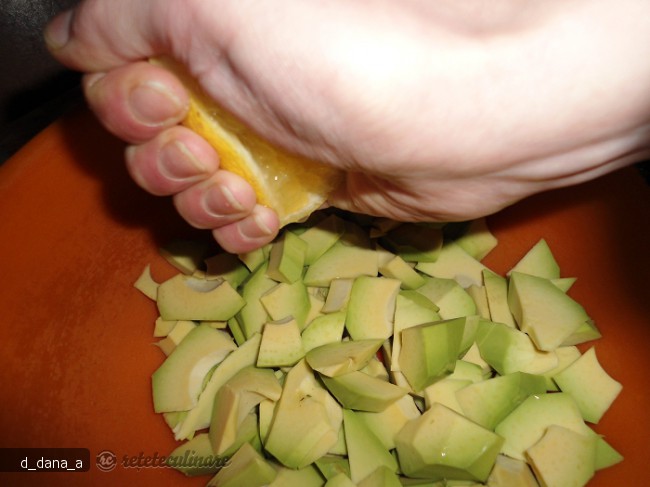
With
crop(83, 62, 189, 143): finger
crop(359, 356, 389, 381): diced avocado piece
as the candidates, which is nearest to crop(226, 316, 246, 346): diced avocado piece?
crop(359, 356, 389, 381): diced avocado piece

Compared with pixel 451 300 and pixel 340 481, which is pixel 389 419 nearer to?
pixel 340 481

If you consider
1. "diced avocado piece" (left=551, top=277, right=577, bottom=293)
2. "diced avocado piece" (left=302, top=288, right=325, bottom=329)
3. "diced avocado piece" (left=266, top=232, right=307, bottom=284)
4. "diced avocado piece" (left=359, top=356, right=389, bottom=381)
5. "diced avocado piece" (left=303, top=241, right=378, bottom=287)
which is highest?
"diced avocado piece" (left=266, top=232, right=307, bottom=284)

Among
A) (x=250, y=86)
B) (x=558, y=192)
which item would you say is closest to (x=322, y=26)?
(x=250, y=86)

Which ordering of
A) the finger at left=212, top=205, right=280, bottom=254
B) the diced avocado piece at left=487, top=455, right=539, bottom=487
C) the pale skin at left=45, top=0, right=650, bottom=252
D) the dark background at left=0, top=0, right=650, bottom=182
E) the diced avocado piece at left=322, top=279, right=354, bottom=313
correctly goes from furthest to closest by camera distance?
the dark background at left=0, top=0, right=650, bottom=182, the diced avocado piece at left=322, top=279, right=354, bottom=313, the diced avocado piece at left=487, top=455, right=539, bottom=487, the finger at left=212, top=205, right=280, bottom=254, the pale skin at left=45, top=0, right=650, bottom=252

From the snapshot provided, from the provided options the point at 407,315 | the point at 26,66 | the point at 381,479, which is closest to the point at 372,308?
the point at 407,315

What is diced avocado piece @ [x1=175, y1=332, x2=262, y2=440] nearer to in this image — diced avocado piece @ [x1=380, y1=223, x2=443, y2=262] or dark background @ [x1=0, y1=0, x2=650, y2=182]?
diced avocado piece @ [x1=380, y1=223, x2=443, y2=262]

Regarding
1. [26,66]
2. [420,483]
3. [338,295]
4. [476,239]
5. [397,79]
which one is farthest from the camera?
[26,66]

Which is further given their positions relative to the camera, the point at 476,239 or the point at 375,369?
the point at 476,239
